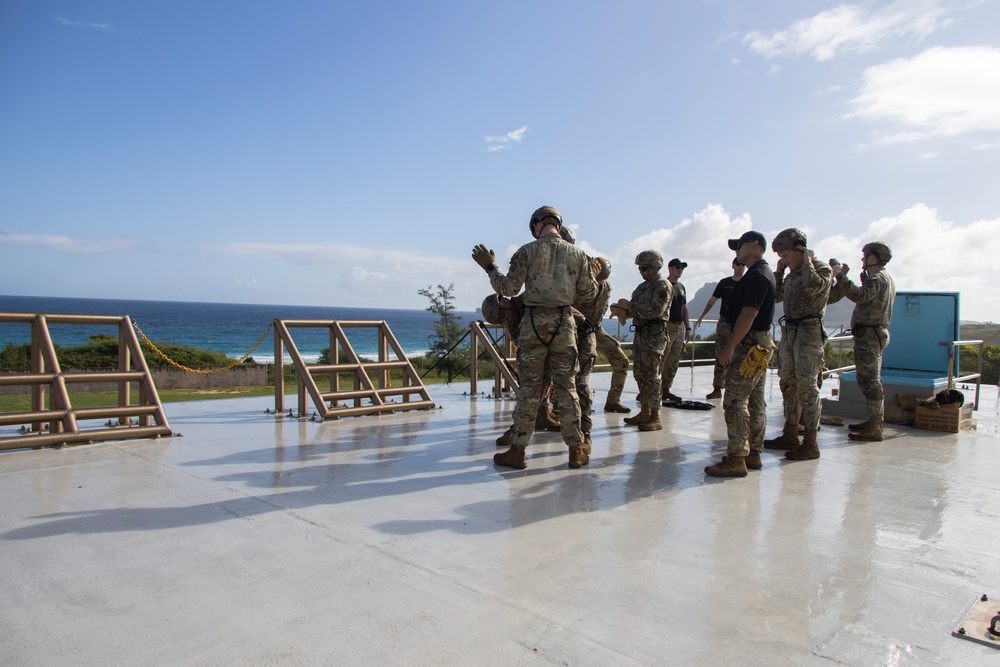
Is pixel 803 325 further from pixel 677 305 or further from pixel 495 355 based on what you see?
pixel 495 355

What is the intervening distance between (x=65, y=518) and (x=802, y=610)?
155 inches

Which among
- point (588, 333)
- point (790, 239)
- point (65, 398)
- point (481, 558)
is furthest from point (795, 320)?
point (65, 398)

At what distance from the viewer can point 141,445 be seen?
5805mm

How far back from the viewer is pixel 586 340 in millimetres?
5914

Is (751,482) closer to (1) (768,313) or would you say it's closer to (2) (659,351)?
(1) (768,313)

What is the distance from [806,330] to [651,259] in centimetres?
185

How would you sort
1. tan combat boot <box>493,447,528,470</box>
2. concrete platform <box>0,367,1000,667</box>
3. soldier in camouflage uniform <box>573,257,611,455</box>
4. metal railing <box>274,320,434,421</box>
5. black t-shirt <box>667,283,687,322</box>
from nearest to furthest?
concrete platform <box>0,367,1000,667</box>, tan combat boot <box>493,447,528,470</box>, soldier in camouflage uniform <box>573,257,611,455</box>, metal railing <box>274,320,434,421</box>, black t-shirt <box>667,283,687,322</box>

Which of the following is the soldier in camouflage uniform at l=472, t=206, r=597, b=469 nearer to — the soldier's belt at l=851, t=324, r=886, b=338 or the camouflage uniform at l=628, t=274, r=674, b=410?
the camouflage uniform at l=628, t=274, r=674, b=410

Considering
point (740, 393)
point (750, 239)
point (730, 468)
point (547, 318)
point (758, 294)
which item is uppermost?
point (750, 239)

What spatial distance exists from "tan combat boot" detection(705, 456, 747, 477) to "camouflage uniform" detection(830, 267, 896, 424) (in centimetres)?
258

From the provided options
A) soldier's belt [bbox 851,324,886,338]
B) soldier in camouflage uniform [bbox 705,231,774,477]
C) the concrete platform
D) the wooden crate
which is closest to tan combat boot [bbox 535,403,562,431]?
the concrete platform

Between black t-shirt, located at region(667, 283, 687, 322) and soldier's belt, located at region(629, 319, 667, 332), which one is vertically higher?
black t-shirt, located at region(667, 283, 687, 322)

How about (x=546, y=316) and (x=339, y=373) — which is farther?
(x=339, y=373)

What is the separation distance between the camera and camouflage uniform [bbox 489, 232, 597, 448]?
4.93 metres
